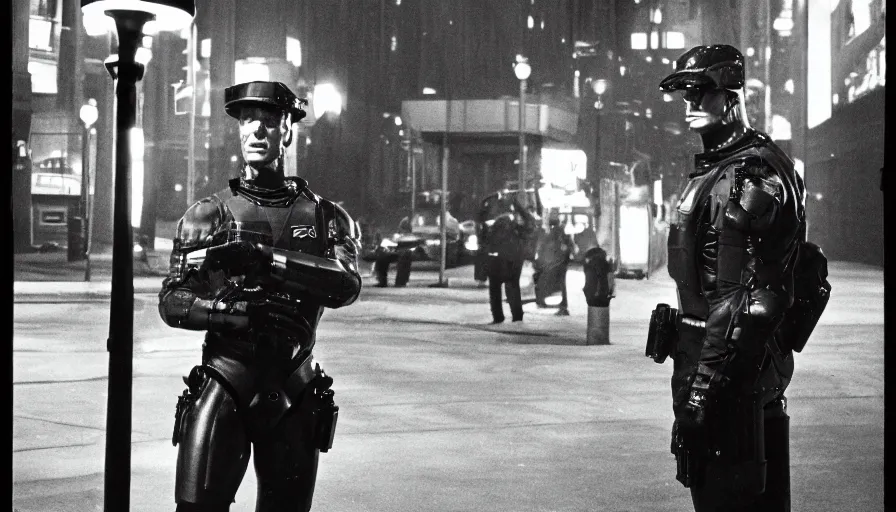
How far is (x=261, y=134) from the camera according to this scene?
13.2 ft

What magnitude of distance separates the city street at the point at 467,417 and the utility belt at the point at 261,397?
1.95 meters

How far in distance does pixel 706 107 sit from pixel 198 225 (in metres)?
1.84

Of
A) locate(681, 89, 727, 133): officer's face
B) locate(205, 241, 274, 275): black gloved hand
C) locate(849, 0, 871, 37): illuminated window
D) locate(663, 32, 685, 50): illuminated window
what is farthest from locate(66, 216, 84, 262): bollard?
locate(681, 89, 727, 133): officer's face

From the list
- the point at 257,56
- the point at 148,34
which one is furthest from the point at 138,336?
the point at 257,56

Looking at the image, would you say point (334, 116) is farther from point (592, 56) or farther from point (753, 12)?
point (753, 12)

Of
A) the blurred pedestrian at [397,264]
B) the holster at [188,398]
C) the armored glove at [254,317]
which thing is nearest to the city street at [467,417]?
the holster at [188,398]

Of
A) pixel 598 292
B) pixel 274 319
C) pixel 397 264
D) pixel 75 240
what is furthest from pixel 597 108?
pixel 274 319

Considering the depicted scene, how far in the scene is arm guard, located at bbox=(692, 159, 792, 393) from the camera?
376 cm

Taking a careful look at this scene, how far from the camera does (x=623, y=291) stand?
21.8 m

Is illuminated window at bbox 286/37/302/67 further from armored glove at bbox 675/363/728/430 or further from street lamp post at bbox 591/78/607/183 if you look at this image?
armored glove at bbox 675/363/728/430

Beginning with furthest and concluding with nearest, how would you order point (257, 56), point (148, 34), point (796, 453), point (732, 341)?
point (257, 56) → point (796, 453) → point (148, 34) → point (732, 341)

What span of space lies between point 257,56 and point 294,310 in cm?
2274

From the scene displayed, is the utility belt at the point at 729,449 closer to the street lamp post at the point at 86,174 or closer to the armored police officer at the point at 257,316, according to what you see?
the armored police officer at the point at 257,316

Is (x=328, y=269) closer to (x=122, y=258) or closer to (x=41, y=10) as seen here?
(x=122, y=258)
